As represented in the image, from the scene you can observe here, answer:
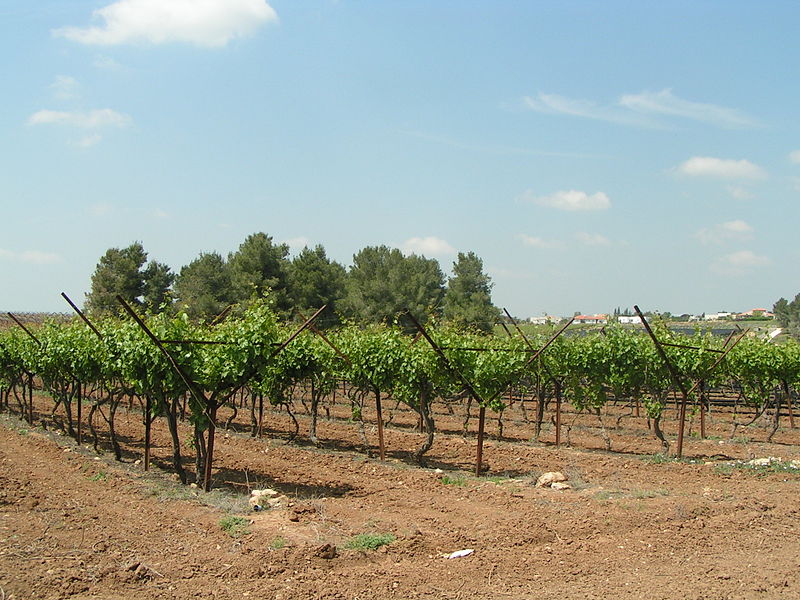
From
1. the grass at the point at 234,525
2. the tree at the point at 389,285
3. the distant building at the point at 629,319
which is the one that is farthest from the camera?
the tree at the point at 389,285

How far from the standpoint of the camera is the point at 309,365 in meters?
17.1

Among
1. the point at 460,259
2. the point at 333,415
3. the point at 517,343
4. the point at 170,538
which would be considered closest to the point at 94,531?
the point at 170,538

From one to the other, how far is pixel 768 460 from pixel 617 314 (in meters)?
4.83

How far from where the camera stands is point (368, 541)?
27.2ft

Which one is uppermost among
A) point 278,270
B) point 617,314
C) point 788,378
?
point 278,270

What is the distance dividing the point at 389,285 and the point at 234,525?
144 feet

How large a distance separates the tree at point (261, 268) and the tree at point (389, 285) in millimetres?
5436

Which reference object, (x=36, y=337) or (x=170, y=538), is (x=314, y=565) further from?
(x=36, y=337)

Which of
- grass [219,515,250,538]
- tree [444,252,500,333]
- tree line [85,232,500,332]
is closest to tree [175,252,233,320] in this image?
tree line [85,232,500,332]

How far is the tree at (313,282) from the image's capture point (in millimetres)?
46625

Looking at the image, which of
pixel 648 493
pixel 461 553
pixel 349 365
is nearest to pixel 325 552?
pixel 461 553

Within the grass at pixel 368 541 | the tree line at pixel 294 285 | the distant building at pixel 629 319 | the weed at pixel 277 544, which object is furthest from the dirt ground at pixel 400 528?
the tree line at pixel 294 285

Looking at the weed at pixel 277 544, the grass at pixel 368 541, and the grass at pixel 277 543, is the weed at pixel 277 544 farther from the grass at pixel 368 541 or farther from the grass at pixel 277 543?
the grass at pixel 368 541

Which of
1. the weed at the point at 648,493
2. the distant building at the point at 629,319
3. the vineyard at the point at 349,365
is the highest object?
the distant building at the point at 629,319
